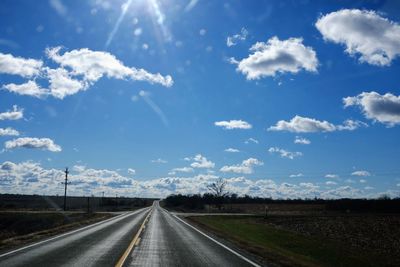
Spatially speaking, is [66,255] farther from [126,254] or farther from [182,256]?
[182,256]

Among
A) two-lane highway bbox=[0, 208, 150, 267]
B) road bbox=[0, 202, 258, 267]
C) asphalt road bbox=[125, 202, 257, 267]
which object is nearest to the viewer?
two-lane highway bbox=[0, 208, 150, 267]

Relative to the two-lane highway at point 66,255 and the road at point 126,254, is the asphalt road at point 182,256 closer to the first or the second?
the road at point 126,254

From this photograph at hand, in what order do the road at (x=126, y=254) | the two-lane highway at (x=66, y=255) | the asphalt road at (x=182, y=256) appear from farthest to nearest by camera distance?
the asphalt road at (x=182, y=256) → the road at (x=126, y=254) → the two-lane highway at (x=66, y=255)

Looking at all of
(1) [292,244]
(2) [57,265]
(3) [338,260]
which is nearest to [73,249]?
(2) [57,265]

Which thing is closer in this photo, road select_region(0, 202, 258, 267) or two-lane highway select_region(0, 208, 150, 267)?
two-lane highway select_region(0, 208, 150, 267)

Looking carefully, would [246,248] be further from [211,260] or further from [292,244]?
[292,244]

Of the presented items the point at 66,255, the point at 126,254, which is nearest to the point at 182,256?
the point at 126,254

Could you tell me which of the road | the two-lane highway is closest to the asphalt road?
the road

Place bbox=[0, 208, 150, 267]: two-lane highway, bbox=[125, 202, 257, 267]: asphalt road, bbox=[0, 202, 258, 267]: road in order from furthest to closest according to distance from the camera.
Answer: bbox=[125, 202, 257, 267]: asphalt road, bbox=[0, 202, 258, 267]: road, bbox=[0, 208, 150, 267]: two-lane highway

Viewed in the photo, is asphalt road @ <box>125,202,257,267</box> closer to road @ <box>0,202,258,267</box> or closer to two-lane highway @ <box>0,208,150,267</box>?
road @ <box>0,202,258,267</box>

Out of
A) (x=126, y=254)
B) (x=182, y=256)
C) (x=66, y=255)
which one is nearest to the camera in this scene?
(x=66, y=255)

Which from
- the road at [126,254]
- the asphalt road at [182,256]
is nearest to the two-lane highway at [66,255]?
the road at [126,254]

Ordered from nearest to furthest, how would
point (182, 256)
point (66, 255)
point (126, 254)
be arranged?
point (66, 255) → point (182, 256) → point (126, 254)

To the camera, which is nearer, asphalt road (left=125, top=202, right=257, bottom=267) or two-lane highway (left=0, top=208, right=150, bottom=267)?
two-lane highway (left=0, top=208, right=150, bottom=267)
